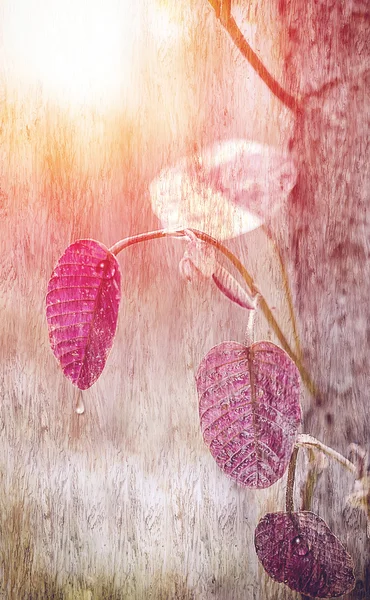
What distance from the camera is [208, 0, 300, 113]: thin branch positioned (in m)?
1.20

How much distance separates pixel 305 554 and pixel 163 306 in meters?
0.70

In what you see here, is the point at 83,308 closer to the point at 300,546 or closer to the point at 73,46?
the point at 73,46

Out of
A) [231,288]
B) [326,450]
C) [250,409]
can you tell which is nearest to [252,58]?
[231,288]

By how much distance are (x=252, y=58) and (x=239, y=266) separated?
51 centimetres

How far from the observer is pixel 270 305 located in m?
1.21

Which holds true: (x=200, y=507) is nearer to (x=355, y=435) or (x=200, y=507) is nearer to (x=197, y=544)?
(x=197, y=544)

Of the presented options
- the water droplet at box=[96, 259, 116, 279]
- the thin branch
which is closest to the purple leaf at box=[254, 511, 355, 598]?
the water droplet at box=[96, 259, 116, 279]

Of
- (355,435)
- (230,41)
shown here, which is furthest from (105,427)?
(230,41)

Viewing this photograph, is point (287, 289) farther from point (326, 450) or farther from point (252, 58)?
point (252, 58)

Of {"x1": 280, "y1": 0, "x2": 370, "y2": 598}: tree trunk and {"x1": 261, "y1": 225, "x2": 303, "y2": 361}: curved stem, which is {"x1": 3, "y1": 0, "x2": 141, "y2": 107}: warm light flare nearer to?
{"x1": 280, "y1": 0, "x2": 370, "y2": 598}: tree trunk

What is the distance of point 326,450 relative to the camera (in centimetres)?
120

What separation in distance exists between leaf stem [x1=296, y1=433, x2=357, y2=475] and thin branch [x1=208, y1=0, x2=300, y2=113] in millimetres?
796

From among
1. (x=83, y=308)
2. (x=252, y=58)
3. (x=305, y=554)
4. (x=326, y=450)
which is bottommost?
(x=305, y=554)
